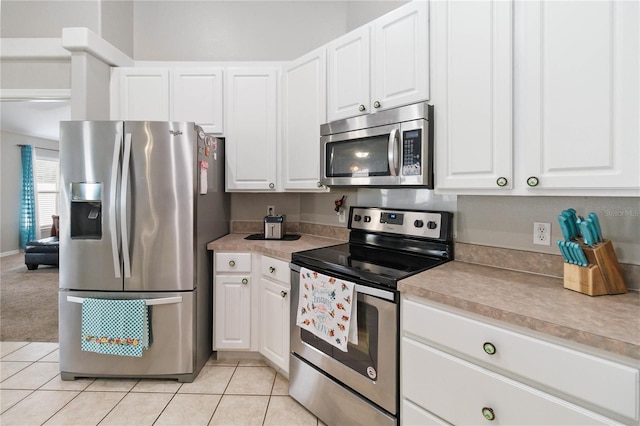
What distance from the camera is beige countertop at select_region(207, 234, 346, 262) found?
2061 mm

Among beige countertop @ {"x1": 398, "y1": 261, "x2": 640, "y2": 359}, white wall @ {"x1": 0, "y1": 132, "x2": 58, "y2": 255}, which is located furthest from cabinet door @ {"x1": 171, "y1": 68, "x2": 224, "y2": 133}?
white wall @ {"x1": 0, "y1": 132, "x2": 58, "y2": 255}

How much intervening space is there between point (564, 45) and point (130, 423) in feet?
9.03

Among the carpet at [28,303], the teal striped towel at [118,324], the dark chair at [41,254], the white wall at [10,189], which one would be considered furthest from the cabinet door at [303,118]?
the white wall at [10,189]

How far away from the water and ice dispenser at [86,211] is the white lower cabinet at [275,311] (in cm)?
116

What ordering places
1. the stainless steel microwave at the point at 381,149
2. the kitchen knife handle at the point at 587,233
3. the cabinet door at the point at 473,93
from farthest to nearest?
the stainless steel microwave at the point at 381,149, the cabinet door at the point at 473,93, the kitchen knife handle at the point at 587,233

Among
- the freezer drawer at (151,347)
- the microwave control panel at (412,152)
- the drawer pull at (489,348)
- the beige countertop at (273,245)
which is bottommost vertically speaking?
the freezer drawer at (151,347)

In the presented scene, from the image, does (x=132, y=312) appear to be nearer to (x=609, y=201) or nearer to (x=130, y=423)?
(x=130, y=423)

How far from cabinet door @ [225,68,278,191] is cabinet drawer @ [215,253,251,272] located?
586 mm

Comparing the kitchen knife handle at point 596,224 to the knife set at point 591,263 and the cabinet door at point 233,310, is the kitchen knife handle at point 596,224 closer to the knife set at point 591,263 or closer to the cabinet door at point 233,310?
the knife set at point 591,263

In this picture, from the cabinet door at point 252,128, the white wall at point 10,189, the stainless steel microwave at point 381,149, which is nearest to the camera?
the stainless steel microwave at point 381,149

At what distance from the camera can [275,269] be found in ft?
6.84

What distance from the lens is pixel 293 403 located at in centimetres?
190

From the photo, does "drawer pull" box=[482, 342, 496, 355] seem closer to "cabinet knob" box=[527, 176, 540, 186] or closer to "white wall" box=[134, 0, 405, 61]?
"cabinet knob" box=[527, 176, 540, 186]

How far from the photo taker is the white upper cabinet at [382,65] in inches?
63.3
